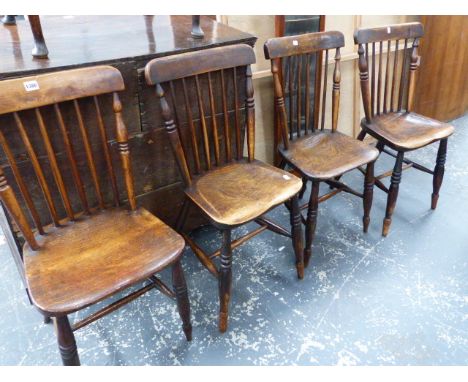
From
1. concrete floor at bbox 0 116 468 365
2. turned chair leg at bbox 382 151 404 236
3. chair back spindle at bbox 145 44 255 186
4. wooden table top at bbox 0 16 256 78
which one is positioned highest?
wooden table top at bbox 0 16 256 78

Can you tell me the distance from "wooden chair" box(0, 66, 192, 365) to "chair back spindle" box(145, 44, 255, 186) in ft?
0.62

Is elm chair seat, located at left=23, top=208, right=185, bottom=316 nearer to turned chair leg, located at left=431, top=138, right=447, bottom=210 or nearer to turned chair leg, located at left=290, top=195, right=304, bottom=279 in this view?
turned chair leg, located at left=290, top=195, right=304, bottom=279

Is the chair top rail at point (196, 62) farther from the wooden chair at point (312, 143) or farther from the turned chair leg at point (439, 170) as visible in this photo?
the turned chair leg at point (439, 170)

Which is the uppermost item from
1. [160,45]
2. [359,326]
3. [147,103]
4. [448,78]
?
[160,45]

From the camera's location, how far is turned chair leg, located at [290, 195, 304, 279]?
167 centimetres

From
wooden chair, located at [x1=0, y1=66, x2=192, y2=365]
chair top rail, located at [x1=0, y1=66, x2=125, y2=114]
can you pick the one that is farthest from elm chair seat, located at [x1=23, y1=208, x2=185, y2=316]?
chair top rail, located at [x1=0, y1=66, x2=125, y2=114]

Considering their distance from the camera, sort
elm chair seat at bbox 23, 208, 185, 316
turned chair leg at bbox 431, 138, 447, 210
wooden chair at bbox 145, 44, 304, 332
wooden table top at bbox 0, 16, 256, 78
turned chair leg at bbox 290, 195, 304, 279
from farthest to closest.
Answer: turned chair leg at bbox 431, 138, 447, 210
turned chair leg at bbox 290, 195, 304, 279
wooden chair at bbox 145, 44, 304, 332
wooden table top at bbox 0, 16, 256, 78
elm chair seat at bbox 23, 208, 185, 316

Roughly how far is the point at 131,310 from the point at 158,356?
0.28 meters

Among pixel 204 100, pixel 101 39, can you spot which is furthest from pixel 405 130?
pixel 101 39

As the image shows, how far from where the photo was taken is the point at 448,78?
3.08 m

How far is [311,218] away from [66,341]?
1103 mm

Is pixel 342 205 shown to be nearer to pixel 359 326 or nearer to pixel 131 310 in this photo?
pixel 359 326

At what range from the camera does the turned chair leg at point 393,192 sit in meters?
1.99
